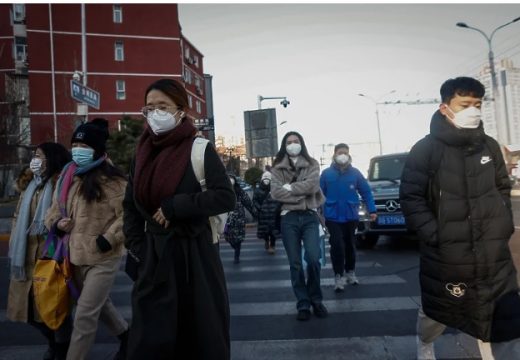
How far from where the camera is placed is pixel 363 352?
355cm

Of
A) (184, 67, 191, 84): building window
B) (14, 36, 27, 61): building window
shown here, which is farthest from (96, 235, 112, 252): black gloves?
(184, 67, 191, 84): building window

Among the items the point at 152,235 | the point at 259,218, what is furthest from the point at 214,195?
the point at 259,218

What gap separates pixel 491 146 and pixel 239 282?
467 cm

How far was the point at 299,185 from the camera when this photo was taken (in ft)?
15.1

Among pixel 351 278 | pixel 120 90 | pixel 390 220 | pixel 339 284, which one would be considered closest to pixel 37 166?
pixel 339 284

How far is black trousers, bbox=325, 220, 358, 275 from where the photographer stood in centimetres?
567

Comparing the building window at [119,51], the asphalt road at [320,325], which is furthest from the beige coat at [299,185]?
the building window at [119,51]

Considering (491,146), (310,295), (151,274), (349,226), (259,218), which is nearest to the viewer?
(151,274)

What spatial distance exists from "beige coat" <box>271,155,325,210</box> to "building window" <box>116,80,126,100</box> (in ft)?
129

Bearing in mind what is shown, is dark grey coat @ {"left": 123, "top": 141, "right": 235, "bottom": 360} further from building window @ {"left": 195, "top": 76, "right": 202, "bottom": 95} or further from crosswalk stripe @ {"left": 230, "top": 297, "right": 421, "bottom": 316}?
building window @ {"left": 195, "top": 76, "right": 202, "bottom": 95}

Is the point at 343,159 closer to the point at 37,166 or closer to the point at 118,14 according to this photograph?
the point at 37,166

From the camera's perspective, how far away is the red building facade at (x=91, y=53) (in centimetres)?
3816

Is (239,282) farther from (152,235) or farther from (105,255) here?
(152,235)

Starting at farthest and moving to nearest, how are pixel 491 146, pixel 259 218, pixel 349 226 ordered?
pixel 259 218
pixel 349 226
pixel 491 146
